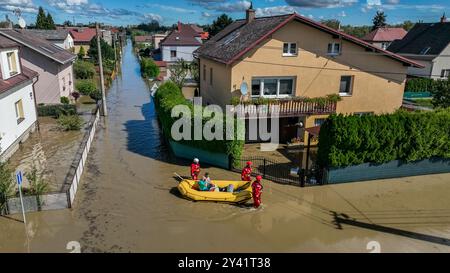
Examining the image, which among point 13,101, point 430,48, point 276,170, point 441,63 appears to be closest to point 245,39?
point 276,170

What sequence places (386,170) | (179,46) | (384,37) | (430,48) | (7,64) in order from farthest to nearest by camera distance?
(179,46) < (384,37) < (430,48) < (7,64) < (386,170)

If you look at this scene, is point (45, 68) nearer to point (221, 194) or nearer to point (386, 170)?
point (221, 194)

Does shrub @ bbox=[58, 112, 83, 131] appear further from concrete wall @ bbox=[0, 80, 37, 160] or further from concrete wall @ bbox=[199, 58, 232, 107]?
concrete wall @ bbox=[199, 58, 232, 107]

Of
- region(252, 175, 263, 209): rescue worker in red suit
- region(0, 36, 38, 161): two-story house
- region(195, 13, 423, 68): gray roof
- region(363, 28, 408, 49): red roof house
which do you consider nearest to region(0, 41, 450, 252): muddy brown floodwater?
region(252, 175, 263, 209): rescue worker in red suit

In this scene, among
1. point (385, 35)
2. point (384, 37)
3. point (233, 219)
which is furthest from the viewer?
point (385, 35)

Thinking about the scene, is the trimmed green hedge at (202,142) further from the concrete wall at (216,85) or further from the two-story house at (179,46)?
the two-story house at (179,46)
